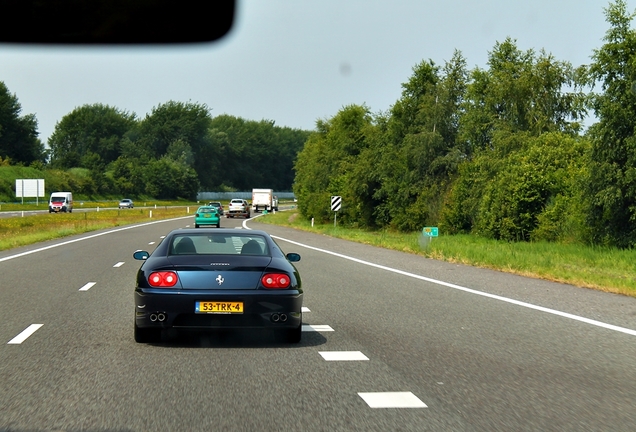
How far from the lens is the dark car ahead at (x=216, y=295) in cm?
945

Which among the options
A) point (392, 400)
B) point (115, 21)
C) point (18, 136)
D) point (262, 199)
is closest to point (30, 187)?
point (18, 136)

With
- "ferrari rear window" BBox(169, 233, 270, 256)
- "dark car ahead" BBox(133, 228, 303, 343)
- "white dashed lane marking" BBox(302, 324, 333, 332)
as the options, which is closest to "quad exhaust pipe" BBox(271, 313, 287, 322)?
"dark car ahead" BBox(133, 228, 303, 343)

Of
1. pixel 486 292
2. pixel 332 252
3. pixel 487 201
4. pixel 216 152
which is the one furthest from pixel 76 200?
pixel 486 292

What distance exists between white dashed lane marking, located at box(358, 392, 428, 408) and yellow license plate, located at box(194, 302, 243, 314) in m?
2.61

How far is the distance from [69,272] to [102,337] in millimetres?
10160

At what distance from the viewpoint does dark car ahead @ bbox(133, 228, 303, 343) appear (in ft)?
31.0

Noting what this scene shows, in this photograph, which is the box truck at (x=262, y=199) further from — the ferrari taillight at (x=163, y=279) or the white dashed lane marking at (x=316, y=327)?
the ferrari taillight at (x=163, y=279)

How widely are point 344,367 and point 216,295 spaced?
1.74 meters

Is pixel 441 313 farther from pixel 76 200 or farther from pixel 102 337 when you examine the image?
pixel 76 200

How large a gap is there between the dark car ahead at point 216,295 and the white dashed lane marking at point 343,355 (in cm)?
62

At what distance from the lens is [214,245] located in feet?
35.4

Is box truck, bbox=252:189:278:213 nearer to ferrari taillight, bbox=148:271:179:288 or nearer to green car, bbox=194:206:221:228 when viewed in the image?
green car, bbox=194:206:221:228

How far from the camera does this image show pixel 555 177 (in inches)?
1718

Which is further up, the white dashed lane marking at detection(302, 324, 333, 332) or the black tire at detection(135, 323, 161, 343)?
the black tire at detection(135, 323, 161, 343)
